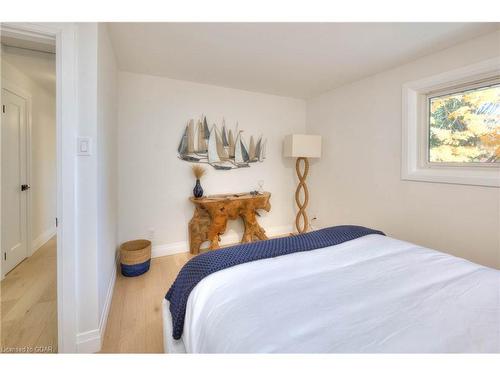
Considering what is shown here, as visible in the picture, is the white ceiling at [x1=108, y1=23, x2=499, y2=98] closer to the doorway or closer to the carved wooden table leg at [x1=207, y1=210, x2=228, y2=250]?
the doorway

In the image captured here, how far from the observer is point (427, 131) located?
2.34m

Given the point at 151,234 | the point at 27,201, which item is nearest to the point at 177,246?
the point at 151,234

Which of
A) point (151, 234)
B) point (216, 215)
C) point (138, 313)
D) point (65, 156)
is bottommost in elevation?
point (138, 313)

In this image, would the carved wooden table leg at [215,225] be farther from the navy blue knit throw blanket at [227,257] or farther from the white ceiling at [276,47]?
the white ceiling at [276,47]

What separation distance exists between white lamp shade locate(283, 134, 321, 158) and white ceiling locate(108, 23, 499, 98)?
2.44 ft

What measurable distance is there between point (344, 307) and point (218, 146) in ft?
8.41

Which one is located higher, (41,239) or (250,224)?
(250,224)

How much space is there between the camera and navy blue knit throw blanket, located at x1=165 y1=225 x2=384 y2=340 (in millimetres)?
1122

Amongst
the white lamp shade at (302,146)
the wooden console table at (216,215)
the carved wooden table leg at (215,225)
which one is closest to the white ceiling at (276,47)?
the white lamp shade at (302,146)

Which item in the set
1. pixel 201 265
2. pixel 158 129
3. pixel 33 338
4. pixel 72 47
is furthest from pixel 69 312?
pixel 158 129

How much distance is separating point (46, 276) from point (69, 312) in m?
1.43

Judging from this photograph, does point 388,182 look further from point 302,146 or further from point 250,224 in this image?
point 250,224

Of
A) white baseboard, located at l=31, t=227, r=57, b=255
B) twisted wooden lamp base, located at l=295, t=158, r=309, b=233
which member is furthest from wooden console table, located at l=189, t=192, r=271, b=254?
white baseboard, located at l=31, t=227, r=57, b=255
